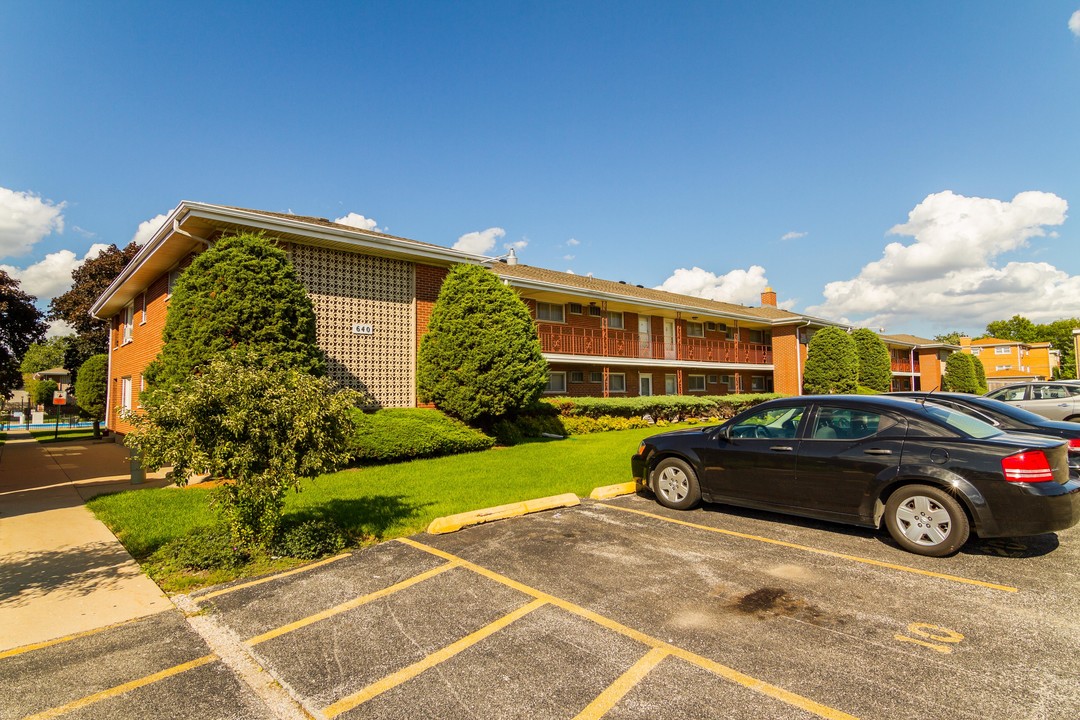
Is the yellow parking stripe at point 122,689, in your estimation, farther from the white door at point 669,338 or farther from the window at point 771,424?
the white door at point 669,338

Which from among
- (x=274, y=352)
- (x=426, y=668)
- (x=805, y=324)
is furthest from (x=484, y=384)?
(x=805, y=324)

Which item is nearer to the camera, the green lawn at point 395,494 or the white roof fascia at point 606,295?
the green lawn at point 395,494

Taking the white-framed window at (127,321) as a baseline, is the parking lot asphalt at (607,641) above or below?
below

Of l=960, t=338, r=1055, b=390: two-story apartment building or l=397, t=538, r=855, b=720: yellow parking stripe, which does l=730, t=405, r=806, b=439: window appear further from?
l=960, t=338, r=1055, b=390: two-story apartment building

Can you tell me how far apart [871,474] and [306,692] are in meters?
5.39

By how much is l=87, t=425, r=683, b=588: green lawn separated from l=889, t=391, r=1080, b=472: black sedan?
5.23 metres

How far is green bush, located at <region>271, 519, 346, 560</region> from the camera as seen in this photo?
5332 mm

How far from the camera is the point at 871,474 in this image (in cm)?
543

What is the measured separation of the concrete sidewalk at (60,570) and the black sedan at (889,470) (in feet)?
19.5

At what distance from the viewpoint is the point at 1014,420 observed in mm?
7320

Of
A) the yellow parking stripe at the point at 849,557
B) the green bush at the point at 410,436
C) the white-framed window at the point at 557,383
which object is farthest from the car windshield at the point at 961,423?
the white-framed window at the point at 557,383

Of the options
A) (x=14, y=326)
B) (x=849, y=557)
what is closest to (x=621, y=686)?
(x=849, y=557)

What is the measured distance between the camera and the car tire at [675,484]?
22.9 feet

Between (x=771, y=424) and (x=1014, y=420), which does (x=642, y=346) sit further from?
(x=771, y=424)
